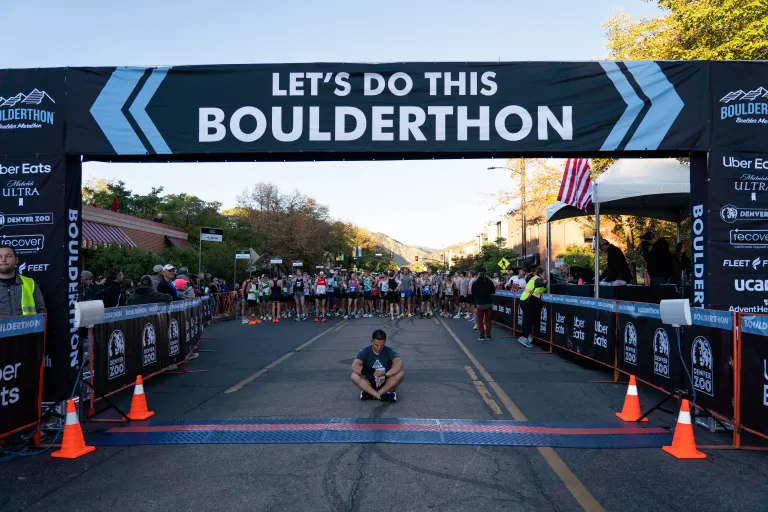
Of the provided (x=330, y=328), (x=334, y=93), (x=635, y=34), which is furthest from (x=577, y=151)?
(x=635, y=34)

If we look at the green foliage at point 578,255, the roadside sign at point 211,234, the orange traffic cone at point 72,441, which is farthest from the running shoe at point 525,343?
the green foliage at point 578,255

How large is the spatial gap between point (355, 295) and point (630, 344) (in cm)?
1776

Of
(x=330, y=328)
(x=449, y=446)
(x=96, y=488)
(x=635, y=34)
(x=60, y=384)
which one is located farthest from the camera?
(x=635, y=34)

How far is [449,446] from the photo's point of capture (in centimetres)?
593

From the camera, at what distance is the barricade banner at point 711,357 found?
20.6 ft

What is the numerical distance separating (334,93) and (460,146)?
180 cm

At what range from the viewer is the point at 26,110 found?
7312mm

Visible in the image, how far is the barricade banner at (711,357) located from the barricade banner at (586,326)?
9.28 ft

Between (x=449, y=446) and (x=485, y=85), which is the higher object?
(x=485, y=85)

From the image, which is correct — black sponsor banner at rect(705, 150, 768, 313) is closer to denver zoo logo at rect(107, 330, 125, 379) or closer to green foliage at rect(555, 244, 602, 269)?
denver zoo logo at rect(107, 330, 125, 379)

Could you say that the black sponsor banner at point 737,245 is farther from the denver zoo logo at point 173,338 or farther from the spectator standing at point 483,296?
the denver zoo logo at point 173,338

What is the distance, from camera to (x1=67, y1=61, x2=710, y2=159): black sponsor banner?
7566 mm

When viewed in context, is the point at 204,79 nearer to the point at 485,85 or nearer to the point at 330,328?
the point at 485,85

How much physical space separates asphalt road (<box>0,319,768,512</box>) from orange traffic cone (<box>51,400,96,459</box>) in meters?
0.10
